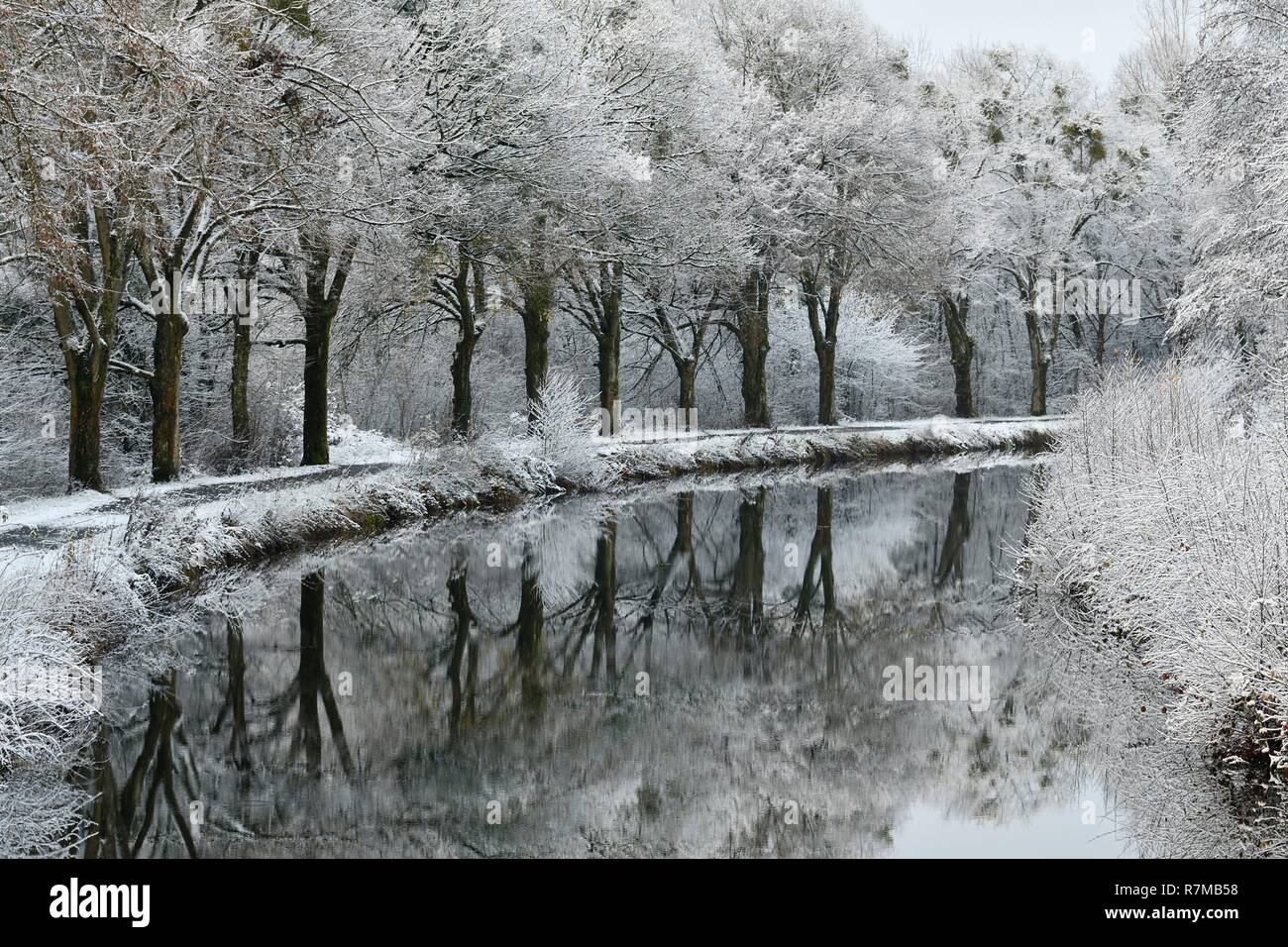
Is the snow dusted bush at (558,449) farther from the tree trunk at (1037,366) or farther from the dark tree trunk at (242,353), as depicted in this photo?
the tree trunk at (1037,366)

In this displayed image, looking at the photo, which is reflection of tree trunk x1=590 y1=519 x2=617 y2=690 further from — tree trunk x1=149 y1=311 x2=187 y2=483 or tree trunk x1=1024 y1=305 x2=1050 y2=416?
tree trunk x1=1024 y1=305 x2=1050 y2=416

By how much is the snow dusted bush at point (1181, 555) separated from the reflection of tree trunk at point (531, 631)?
15.4 feet

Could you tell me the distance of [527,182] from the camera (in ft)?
66.6

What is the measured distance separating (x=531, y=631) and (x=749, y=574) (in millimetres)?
4478

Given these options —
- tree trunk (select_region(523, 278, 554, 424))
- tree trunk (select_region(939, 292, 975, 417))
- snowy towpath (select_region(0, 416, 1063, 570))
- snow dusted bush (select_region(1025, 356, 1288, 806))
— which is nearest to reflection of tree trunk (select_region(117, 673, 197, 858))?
snowy towpath (select_region(0, 416, 1063, 570))

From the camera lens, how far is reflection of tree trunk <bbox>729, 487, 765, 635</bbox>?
1312 centimetres

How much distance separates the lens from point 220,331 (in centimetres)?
2117

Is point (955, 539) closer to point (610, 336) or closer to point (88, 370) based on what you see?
point (610, 336)

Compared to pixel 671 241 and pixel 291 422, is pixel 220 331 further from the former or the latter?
pixel 671 241

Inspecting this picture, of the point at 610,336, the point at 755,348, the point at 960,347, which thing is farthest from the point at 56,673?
the point at 960,347

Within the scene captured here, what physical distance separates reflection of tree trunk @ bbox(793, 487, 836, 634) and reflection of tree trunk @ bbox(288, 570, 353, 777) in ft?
15.8
